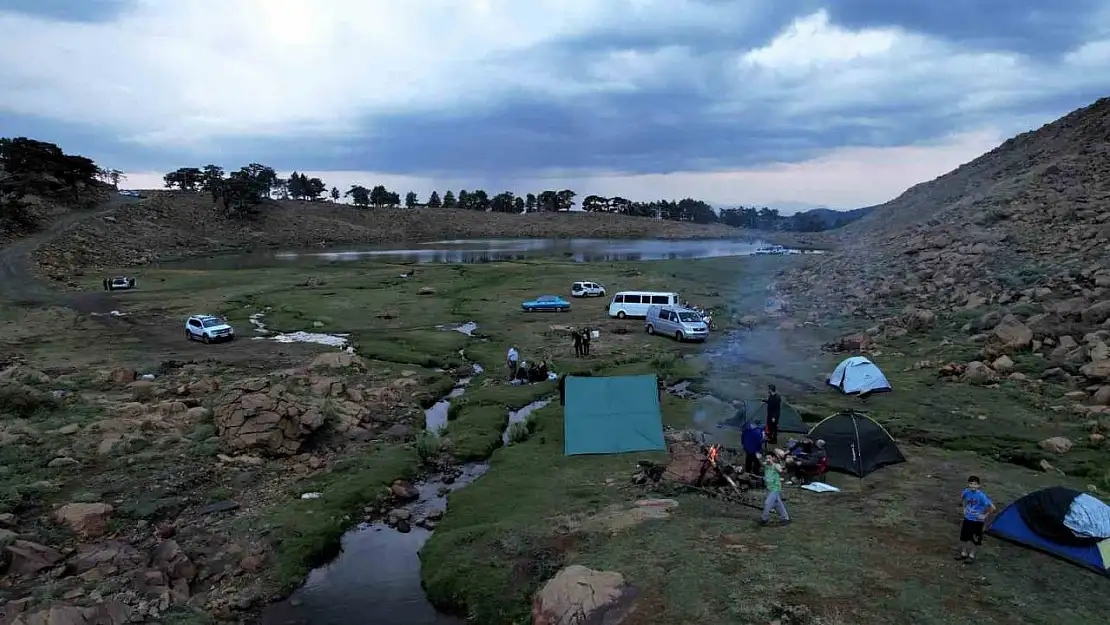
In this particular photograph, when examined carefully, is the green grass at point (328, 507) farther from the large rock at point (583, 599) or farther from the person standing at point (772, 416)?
the person standing at point (772, 416)

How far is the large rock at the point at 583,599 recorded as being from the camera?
39.2 ft

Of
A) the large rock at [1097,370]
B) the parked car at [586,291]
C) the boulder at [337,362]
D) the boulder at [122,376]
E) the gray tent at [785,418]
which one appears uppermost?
the large rock at [1097,370]

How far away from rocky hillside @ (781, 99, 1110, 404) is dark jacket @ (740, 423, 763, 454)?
42.0 feet

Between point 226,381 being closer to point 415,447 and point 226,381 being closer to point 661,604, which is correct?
point 415,447

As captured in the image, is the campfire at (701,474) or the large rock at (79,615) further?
the campfire at (701,474)

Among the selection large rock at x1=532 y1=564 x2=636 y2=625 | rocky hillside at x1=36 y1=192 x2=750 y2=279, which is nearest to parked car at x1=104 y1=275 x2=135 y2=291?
rocky hillside at x1=36 y1=192 x2=750 y2=279

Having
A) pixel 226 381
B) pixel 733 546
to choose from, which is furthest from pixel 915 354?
pixel 226 381

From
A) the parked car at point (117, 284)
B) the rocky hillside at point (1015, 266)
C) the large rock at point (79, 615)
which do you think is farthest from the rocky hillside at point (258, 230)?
the rocky hillside at point (1015, 266)

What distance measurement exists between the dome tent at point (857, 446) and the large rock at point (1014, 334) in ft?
42.9

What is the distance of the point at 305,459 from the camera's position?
22281 mm

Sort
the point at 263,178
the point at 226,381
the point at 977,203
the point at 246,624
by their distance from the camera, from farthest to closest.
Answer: the point at 263,178
the point at 977,203
the point at 226,381
the point at 246,624

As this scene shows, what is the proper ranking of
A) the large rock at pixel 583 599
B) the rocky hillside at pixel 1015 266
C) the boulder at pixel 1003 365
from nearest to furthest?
the large rock at pixel 583 599
the boulder at pixel 1003 365
the rocky hillside at pixel 1015 266

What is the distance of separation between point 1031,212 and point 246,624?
2273 inches

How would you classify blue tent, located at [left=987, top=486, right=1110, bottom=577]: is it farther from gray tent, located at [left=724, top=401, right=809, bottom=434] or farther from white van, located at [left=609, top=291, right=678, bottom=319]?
white van, located at [left=609, top=291, right=678, bottom=319]
